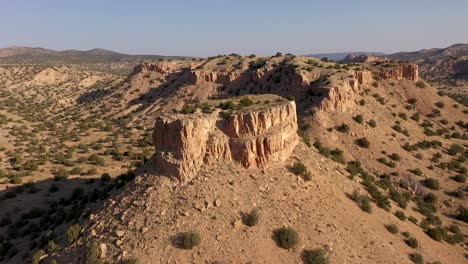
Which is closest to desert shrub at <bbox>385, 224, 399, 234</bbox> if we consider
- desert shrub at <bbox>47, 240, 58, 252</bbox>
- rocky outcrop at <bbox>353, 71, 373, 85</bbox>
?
desert shrub at <bbox>47, 240, 58, 252</bbox>

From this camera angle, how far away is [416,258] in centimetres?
1936

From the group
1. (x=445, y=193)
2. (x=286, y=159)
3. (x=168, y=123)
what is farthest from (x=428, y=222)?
(x=168, y=123)

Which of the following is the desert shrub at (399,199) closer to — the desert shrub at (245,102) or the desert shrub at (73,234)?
the desert shrub at (245,102)

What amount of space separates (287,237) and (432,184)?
21219 millimetres

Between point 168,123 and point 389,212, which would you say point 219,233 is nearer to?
point 168,123

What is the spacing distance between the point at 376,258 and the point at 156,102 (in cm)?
5385

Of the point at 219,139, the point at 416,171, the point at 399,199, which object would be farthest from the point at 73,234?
the point at 416,171

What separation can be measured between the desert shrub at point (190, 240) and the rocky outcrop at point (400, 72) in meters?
44.3

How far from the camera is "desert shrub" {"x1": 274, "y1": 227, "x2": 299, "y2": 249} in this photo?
55.2 ft

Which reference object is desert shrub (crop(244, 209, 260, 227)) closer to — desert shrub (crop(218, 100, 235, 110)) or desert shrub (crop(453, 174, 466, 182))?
desert shrub (crop(218, 100, 235, 110))

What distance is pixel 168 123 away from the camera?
63.2 ft

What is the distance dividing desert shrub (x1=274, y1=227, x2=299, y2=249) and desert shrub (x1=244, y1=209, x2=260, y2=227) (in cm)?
117

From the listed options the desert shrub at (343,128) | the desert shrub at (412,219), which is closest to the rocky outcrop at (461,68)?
the desert shrub at (343,128)

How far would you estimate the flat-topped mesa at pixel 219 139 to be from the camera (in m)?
18.8
